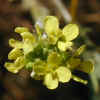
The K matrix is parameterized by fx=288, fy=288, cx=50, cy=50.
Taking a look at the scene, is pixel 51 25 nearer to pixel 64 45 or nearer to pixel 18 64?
pixel 64 45

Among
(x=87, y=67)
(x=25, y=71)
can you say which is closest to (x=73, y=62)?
(x=87, y=67)

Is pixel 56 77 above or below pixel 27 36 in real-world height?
below

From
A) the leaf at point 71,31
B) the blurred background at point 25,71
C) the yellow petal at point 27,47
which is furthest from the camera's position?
the blurred background at point 25,71

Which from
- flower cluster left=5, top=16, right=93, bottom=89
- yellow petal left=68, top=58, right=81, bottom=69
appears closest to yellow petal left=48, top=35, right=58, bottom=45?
flower cluster left=5, top=16, right=93, bottom=89

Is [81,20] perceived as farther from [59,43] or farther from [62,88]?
[59,43]

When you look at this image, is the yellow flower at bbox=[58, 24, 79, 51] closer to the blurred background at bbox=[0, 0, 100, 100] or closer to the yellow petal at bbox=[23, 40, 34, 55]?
the yellow petal at bbox=[23, 40, 34, 55]

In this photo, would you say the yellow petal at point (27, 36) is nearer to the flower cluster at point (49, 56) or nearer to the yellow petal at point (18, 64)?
the flower cluster at point (49, 56)

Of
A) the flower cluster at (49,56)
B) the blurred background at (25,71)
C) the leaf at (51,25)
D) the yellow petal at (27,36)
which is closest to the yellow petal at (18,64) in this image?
the flower cluster at (49,56)
